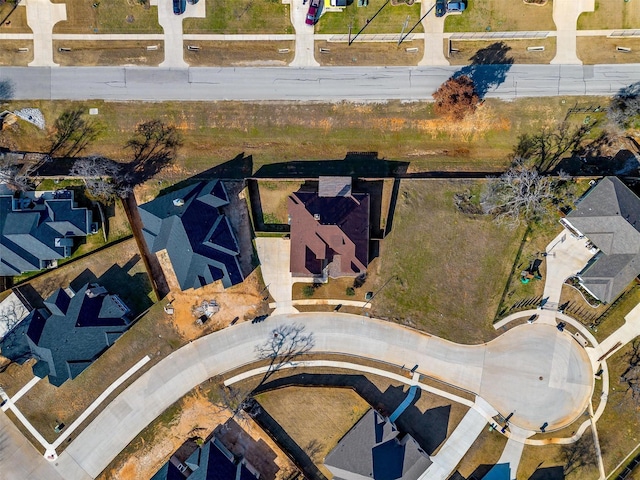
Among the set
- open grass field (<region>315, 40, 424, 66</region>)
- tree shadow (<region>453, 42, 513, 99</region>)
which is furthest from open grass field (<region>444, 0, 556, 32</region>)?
open grass field (<region>315, 40, 424, 66</region>)

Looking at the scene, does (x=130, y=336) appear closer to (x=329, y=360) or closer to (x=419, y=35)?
(x=329, y=360)

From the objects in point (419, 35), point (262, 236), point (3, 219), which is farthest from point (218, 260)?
point (419, 35)

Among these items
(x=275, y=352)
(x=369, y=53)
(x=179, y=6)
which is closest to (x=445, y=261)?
(x=275, y=352)

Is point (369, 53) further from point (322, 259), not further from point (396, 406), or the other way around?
point (396, 406)

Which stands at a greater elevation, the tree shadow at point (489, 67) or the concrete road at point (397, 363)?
the tree shadow at point (489, 67)

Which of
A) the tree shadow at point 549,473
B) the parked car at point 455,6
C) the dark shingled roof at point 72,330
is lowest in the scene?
the tree shadow at point 549,473

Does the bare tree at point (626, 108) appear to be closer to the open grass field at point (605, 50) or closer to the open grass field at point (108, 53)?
the open grass field at point (605, 50)

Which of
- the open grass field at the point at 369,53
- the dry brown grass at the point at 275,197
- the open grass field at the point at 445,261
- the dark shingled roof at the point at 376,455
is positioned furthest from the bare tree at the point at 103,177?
the dark shingled roof at the point at 376,455
